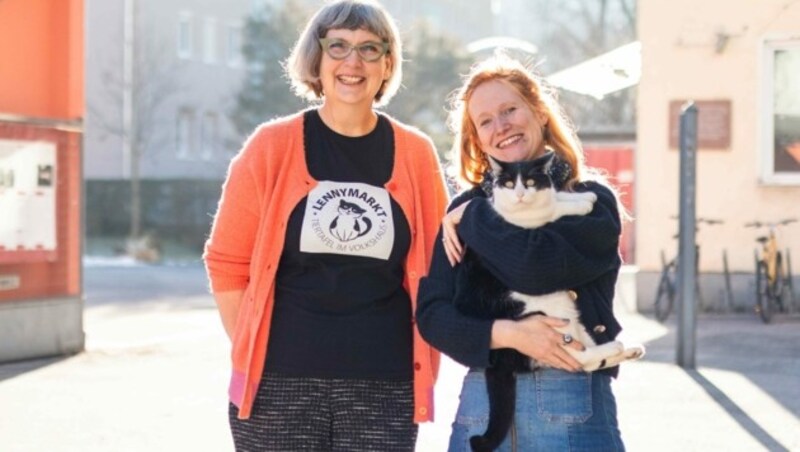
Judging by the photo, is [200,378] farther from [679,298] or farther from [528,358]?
[528,358]

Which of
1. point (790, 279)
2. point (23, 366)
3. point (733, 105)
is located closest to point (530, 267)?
point (23, 366)

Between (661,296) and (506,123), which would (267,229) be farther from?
(661,296)

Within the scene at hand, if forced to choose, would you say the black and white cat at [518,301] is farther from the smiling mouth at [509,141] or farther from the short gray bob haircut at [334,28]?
the short gray bob haircut at [334,28]

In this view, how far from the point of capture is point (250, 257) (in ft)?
14.9

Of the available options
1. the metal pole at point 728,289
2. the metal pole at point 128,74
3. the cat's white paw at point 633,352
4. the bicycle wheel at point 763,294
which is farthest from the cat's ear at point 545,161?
the metal pole at point 128,74

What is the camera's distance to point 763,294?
54.2ft

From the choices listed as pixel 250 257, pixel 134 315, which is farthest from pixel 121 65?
pixel 250 257

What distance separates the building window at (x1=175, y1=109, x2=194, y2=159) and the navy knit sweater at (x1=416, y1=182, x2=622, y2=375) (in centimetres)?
5203

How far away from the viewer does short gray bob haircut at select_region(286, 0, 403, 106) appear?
179 inches

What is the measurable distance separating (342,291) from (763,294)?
12.7 metres

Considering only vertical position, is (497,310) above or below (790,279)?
above

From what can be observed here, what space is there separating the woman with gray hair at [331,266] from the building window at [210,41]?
52.3 metres

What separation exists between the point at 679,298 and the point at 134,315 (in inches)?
349

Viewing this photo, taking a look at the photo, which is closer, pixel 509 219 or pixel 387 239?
pixel 509 219
